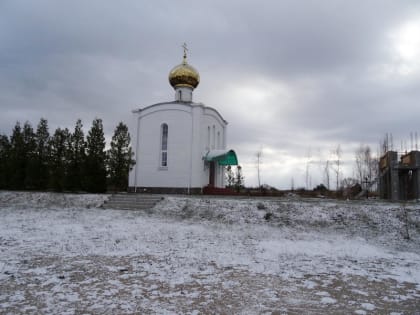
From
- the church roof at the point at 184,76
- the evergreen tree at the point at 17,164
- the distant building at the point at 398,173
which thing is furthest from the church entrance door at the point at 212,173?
the evergreen tree at the point at 17,164

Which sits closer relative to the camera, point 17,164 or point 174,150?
point 174,150

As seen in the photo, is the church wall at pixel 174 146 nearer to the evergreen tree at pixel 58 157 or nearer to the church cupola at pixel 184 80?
the church cupola at pixel 184 80

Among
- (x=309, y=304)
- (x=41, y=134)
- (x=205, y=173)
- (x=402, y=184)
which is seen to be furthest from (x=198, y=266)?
(x=41, y=134)

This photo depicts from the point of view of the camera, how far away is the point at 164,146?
845 inches

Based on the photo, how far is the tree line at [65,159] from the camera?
66.2 ft

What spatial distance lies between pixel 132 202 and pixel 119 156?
6372 millimetres

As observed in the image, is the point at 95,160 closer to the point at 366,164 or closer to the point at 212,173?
the point at 212,173

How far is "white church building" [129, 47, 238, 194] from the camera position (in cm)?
2059

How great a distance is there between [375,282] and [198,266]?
3018 millimetres

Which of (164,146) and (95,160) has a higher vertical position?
(164,146)

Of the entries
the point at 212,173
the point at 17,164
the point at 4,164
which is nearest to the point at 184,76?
the point at 212,173

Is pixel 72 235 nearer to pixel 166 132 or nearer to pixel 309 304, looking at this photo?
pixel 309 304

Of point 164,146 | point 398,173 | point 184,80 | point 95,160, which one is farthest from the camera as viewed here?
point 184,80

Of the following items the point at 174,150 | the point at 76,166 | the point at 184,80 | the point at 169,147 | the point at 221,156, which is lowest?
the point at 76,166
